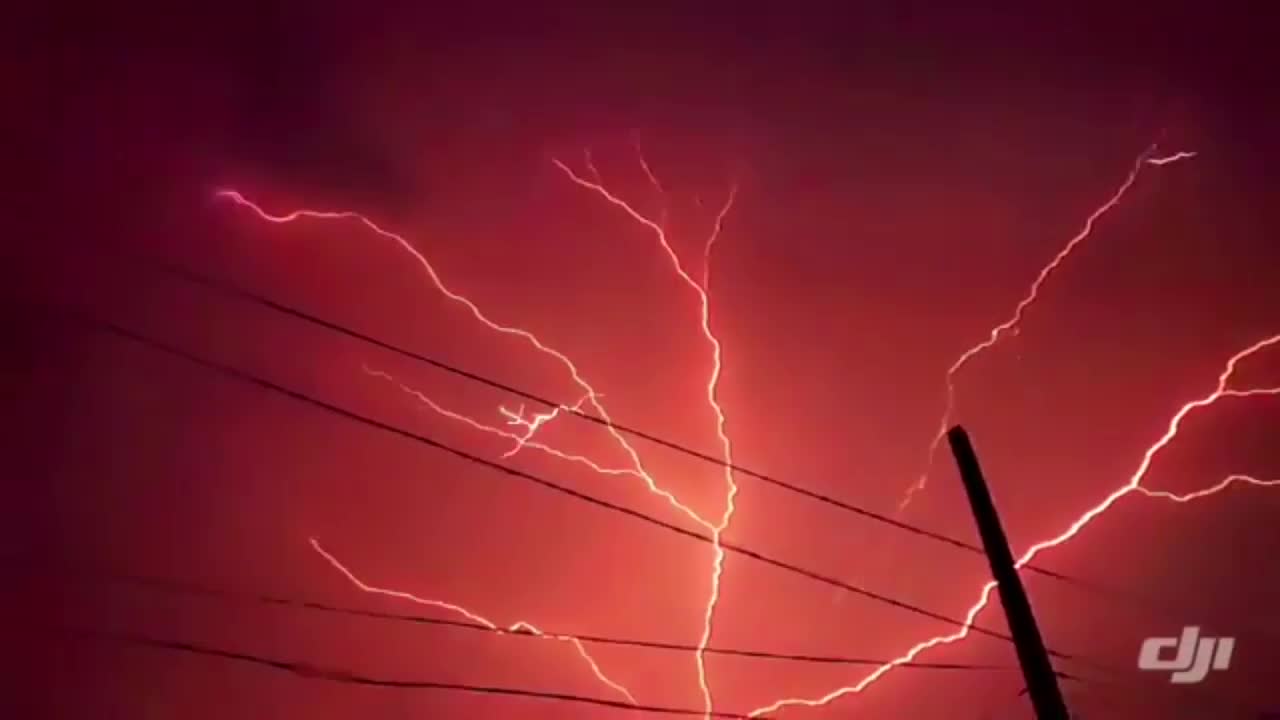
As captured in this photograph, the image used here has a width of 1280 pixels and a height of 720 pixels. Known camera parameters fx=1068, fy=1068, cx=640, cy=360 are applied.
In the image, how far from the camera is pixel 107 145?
3.04 m

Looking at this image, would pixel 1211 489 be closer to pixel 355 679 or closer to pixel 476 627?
pixel 476 627

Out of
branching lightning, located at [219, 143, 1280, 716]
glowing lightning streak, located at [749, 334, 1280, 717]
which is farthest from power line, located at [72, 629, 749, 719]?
glowing lightning streak, located at [749, 334, 1280, 717]

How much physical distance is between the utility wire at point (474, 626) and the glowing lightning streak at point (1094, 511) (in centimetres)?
5

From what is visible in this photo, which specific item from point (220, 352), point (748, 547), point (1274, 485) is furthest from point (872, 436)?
point (220, 352)

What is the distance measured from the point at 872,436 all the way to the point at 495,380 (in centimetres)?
120

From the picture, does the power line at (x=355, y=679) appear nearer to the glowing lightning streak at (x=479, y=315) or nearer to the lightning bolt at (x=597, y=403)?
the lightning bolt at (x=597, y=403)

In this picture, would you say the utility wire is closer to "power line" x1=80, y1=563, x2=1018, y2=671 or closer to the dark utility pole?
"power line" x1=80, y1=563, x2=1018, y2=671

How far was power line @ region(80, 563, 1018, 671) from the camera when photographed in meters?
3.09

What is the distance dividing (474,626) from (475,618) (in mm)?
24

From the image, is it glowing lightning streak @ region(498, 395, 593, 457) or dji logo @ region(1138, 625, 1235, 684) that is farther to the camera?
dji logo @ region(1138, 625, 1235, 684)

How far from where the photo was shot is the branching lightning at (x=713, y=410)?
3188 millimetres

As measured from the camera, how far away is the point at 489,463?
323 centimetres

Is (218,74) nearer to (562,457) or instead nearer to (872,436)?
(562,457)

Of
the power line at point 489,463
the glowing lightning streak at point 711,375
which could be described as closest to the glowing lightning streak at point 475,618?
the glowing lightning streak at point 711,375
